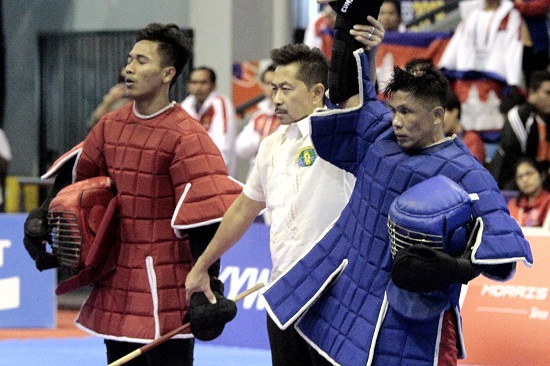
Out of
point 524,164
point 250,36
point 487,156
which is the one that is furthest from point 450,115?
point 250,36

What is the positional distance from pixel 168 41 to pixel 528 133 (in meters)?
4.79

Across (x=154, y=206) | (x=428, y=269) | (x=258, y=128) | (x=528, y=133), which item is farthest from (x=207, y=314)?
(x=258, y=128)

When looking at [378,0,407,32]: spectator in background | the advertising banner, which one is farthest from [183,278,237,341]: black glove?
[378,0,407,32]: spectator in background

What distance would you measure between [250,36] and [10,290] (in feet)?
15.0

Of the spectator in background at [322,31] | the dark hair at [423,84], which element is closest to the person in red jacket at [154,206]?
the dark hair at [423,84]

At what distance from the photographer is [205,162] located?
5.00 metres

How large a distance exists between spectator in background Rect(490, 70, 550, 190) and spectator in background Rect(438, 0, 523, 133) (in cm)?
75

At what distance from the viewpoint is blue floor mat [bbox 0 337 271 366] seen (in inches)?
326

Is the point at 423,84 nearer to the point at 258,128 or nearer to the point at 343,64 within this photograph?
the point at 343,64

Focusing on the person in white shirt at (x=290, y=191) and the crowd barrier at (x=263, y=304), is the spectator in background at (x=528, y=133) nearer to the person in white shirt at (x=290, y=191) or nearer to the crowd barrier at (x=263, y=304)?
the crowd barrier at (x=263, y=304)

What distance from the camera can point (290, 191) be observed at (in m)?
4.88

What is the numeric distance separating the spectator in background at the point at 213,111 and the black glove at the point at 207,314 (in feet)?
19.5

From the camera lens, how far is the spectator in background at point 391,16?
1061 centimetres

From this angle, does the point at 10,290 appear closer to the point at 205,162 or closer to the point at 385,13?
the point at 385,13
